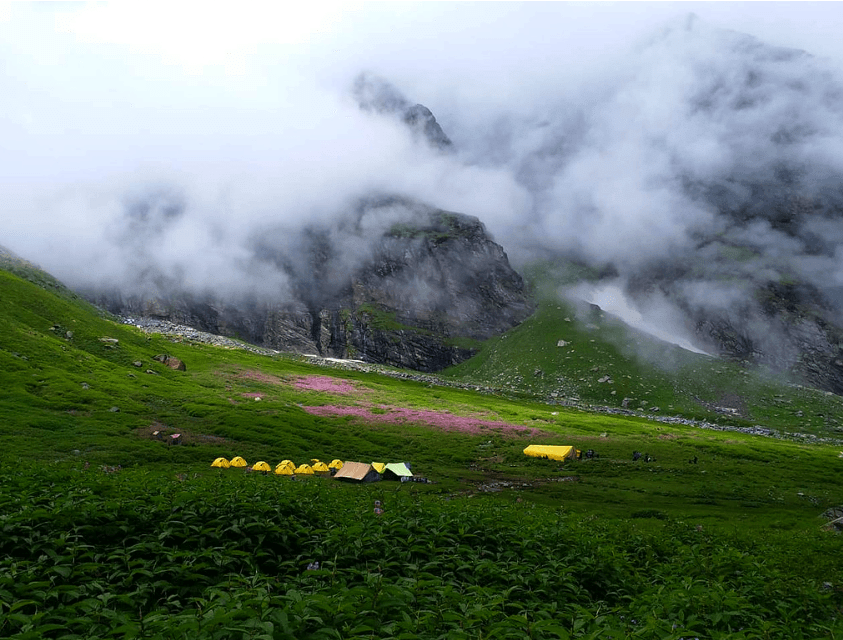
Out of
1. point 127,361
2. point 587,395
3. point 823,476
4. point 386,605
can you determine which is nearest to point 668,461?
point 823,476

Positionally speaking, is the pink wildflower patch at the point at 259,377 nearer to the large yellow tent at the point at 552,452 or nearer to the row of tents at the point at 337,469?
the row of tents at the point at 337,469

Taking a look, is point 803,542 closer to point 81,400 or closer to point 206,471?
point 206,471

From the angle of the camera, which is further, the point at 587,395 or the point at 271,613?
the point at 587,395

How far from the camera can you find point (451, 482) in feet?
165

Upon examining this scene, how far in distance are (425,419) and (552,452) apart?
27.6 metres

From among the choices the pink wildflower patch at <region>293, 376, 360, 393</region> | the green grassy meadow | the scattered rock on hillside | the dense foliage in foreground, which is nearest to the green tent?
the green grassy meadow

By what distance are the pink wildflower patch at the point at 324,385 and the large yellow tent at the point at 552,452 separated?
55.6m

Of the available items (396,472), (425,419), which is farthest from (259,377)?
(396,472)

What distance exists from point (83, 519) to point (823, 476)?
9445 centimetres

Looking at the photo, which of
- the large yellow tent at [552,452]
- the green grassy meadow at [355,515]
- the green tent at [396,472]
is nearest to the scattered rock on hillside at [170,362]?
the green grassy meadow at [355,515]

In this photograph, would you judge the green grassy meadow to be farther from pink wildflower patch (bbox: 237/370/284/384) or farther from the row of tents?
A: the row of tents

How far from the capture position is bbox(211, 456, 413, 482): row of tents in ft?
156

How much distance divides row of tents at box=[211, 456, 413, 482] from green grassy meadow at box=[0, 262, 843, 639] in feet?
10.2

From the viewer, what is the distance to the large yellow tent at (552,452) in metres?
68.7
